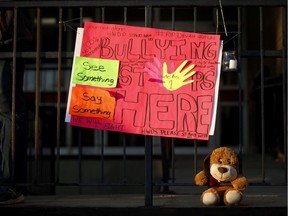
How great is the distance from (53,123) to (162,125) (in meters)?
4.24

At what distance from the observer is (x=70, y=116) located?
4211 mm

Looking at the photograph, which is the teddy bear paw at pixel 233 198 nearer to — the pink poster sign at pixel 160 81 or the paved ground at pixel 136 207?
the paved ground at pixel 136 207

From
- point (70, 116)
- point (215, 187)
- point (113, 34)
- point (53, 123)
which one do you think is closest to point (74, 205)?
point (70, 116)

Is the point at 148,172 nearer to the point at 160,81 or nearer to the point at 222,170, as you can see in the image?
the point at 222,170

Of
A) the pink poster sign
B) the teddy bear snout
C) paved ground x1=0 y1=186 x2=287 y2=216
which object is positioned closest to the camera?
paved ground x1=0 y1=186 x2=287 y2=216

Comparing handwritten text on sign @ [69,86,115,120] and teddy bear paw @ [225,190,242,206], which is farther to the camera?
handwritten text on sign @ [69,86,115,120]

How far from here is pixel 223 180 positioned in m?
3.98

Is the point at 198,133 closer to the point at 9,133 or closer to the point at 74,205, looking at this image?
the point at 74,205

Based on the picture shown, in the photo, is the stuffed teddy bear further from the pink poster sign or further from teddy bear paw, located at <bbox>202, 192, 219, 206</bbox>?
the pink poster sign

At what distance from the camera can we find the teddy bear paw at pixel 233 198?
3.91 meters

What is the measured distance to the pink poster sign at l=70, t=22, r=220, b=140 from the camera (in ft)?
13.6

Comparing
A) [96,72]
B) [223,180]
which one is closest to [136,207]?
[223,180]

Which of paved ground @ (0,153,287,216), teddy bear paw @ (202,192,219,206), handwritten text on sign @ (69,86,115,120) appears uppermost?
handwritten text on sign @ (69,86,115,120)

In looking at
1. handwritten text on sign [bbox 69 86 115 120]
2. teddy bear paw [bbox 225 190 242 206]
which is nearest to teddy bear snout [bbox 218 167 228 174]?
teddy bear paw [bbox 225 190 242 206]
